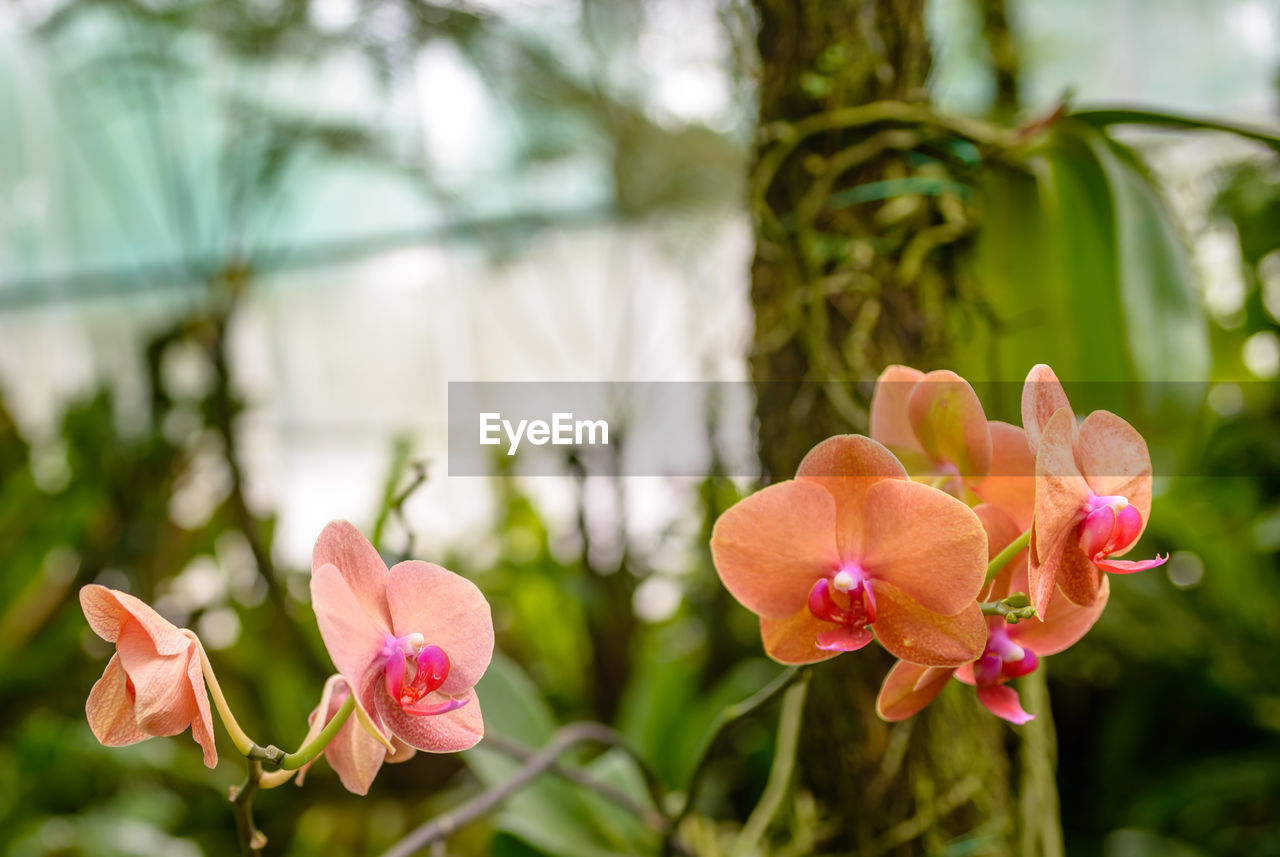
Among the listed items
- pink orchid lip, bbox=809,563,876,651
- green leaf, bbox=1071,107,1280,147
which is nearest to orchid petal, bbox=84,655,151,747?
pink orchid lip, bbox=809,563,876,651

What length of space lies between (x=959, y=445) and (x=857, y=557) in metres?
0.03

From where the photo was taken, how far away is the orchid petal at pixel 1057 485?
0.38 feet

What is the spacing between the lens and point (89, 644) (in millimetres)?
1113

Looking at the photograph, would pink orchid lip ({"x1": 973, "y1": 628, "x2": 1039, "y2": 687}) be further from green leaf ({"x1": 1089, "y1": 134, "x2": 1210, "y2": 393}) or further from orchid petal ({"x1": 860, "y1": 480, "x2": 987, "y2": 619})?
green leaf ({"x1": 1089, "y1": 134, "x2": 1210, "y2": 393})

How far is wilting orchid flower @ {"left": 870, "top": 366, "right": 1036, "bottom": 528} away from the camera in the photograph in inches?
5.7

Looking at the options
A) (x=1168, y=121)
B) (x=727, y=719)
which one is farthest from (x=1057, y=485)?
(x=1168, y=121)

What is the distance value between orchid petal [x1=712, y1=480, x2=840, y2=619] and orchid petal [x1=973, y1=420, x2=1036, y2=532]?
0.04m

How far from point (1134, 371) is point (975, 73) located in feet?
4.20

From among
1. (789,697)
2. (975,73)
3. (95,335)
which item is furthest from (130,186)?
(789,697)

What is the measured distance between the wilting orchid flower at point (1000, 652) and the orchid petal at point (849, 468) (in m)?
0.03

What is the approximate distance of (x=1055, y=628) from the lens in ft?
0.51

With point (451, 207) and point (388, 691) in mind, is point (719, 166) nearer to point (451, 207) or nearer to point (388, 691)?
point (451, 207)

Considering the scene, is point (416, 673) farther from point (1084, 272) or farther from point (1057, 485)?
point (1084, 272)

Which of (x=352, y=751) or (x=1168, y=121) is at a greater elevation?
(x=1168, y=121)
